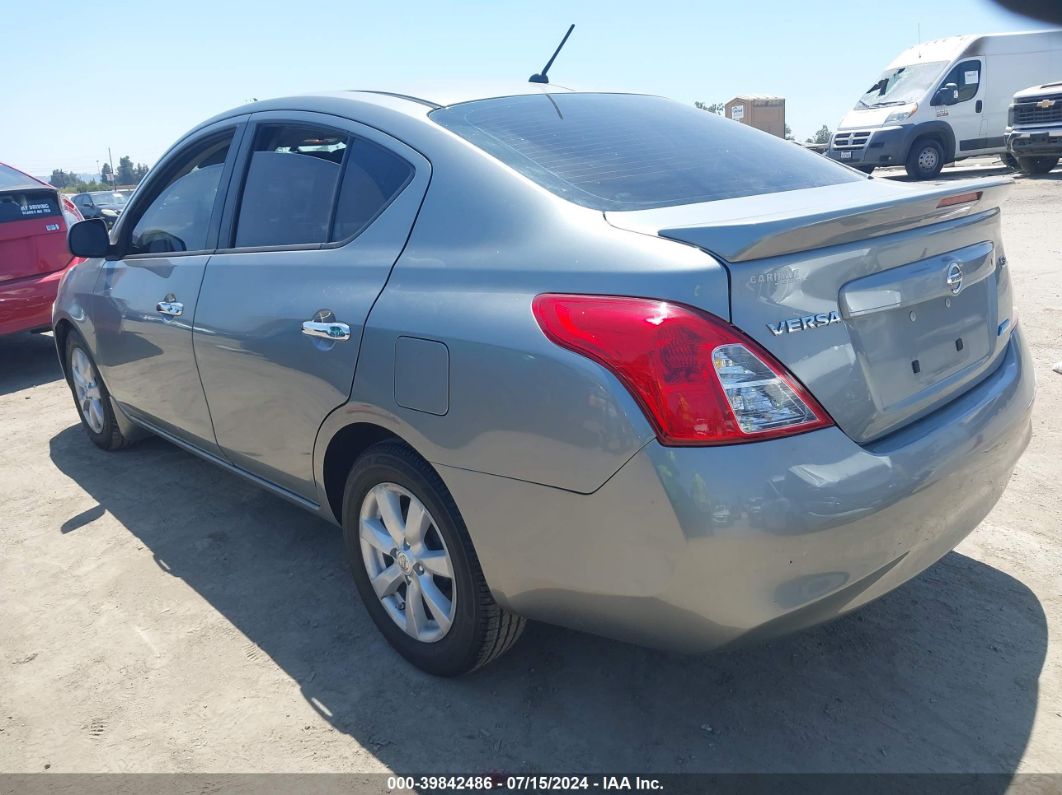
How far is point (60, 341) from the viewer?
4.80 metres

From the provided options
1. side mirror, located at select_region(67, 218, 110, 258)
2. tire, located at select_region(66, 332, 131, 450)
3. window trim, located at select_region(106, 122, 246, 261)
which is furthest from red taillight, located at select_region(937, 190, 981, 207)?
tire, located at select_region(66, 332, 131, 450)

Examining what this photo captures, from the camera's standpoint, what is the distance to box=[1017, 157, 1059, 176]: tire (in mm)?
16720

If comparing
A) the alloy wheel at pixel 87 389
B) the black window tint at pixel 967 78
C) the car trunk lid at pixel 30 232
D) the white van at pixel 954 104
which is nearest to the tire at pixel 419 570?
the alloy wheel at pixel 87 389

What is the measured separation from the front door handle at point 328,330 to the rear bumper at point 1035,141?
16.5 meters

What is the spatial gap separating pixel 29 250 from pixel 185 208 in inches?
149

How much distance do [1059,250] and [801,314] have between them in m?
7.91

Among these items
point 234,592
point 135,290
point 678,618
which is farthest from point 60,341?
point 678,618

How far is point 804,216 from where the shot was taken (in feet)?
6.28

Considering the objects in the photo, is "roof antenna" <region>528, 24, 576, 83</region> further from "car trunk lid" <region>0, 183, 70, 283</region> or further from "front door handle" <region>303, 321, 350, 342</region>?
"car trunk lid" <region>0, 183, 70, 283</region>

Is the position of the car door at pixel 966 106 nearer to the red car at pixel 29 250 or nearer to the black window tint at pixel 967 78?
the black window tint at pixel 967 78

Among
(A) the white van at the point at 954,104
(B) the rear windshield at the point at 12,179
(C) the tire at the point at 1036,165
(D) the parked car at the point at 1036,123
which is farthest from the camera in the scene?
(A) the white van at the point at 954,104

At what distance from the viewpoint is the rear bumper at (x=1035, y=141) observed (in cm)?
1524

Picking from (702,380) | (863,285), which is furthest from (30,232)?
(863,285)

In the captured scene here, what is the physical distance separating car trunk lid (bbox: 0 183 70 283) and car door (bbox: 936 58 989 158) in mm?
16059
